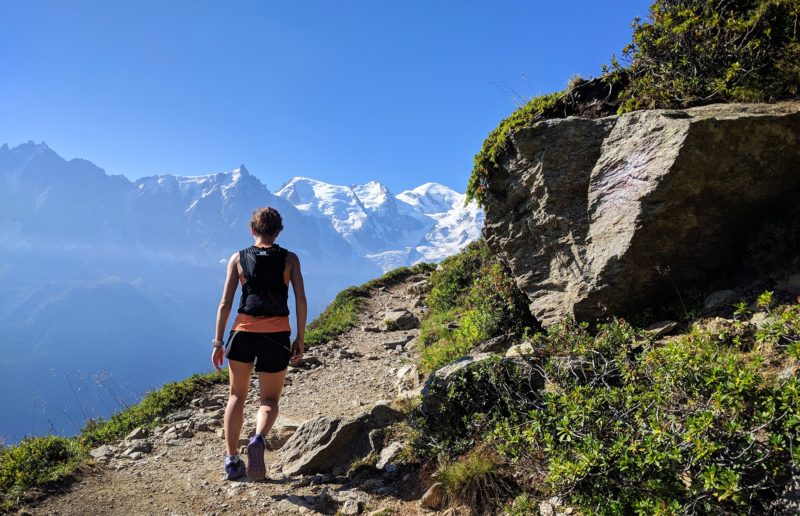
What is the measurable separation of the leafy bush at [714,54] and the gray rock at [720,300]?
258 cm

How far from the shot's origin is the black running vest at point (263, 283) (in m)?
4.92

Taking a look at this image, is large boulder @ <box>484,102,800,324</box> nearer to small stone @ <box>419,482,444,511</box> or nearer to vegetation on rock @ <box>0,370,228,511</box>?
small stone @ <box>419,482,444,511</box>

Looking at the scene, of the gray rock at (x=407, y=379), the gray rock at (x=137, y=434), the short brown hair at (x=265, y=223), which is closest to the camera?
the short brown hair at (x=265, y=223)

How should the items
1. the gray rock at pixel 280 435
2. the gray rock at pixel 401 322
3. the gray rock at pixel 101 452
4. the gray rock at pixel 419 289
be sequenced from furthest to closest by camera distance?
the gray rock at pixel 419 289
the gray rock at pixel 401 322
the gray rock at pixel 280 435
the gray rock at pixel 101 452

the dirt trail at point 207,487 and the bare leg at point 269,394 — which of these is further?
the bare leg at point 269,394

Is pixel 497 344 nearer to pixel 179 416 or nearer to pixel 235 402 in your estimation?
pixel 235 402

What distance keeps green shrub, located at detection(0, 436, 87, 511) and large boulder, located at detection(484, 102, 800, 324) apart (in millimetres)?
6709

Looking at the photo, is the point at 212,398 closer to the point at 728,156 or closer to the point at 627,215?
the point at 627,215

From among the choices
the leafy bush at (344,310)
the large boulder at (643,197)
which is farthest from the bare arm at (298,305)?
the leafy bush at (344,310)

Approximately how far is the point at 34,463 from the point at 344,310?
44.4 feet

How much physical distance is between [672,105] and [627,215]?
2.14 metres

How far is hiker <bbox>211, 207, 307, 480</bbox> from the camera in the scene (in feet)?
16.0

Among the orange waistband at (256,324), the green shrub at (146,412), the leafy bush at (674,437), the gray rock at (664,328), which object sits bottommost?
Result: the leafy bush at (674,437)

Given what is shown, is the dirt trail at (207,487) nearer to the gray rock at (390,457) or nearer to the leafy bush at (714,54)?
the gray rock at (390,457)
